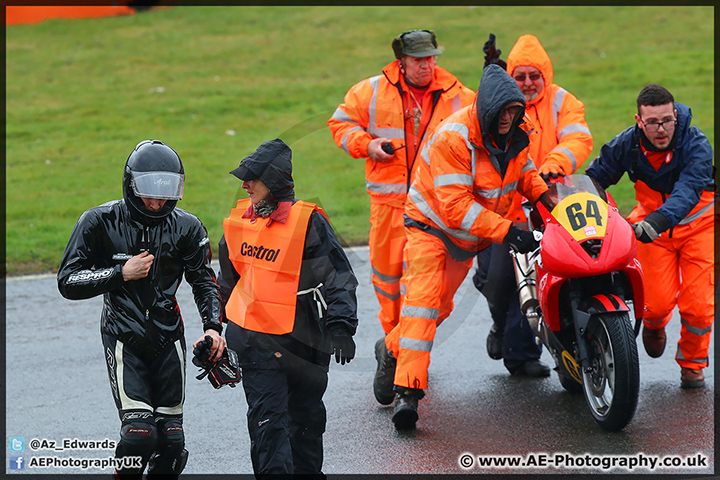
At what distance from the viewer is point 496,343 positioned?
666cm

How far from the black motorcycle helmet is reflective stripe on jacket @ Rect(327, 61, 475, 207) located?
2.39 m

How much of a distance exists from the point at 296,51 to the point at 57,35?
6.55m

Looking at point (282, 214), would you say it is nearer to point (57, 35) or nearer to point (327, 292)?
point (327, 292)

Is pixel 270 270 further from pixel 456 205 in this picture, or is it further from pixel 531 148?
pixel 531 148

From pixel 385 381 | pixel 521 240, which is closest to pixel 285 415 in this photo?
pixel 385 381

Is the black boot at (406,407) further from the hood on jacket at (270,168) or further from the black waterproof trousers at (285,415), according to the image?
the hood on jacket at (270,168)

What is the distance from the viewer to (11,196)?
13.1 m

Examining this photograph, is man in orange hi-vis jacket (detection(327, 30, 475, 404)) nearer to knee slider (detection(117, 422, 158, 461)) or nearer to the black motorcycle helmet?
the black motorcycle helmet

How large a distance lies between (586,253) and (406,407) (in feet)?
4.62

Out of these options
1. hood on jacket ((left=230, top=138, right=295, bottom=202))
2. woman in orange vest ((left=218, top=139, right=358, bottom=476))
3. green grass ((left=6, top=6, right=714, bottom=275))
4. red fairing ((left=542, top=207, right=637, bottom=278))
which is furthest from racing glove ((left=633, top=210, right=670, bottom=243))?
green grass ((left=6, top=6, right=714, bottom=275))

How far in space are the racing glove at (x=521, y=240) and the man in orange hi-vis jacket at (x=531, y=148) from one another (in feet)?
3.88

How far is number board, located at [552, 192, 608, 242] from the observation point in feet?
17.0

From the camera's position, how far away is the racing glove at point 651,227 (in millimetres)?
5570

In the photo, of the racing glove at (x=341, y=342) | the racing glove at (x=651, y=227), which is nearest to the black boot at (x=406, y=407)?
the racing glove at (x=341, y=342)
